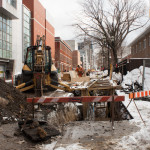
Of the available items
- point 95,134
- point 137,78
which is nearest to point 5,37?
point 137,78

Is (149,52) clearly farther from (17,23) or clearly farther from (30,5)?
(30,5)

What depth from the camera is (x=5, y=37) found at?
29031 mm

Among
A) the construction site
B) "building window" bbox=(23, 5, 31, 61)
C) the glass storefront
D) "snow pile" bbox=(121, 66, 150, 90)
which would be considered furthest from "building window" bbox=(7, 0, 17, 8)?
"snow pile" bbox=(121, 66, 150, 90)

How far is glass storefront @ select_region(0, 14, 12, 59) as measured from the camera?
2791 cm

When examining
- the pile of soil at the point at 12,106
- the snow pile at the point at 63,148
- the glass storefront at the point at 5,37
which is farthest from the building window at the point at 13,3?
the snow pile at the point at 63,148

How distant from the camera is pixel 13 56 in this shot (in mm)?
32062

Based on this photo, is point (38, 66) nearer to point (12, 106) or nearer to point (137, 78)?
point (12, 106)

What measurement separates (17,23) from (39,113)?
1141 inches

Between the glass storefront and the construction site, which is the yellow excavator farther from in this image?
the glass storefront

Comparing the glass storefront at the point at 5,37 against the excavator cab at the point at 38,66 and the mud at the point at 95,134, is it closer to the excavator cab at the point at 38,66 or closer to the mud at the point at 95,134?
the excavator cab at the point at 38,66

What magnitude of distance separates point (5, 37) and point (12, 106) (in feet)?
79.0

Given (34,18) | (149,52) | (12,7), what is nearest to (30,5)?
(34,18)

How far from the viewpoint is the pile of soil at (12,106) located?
6.52 m

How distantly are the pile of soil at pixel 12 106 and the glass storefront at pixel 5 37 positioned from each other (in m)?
21.0
